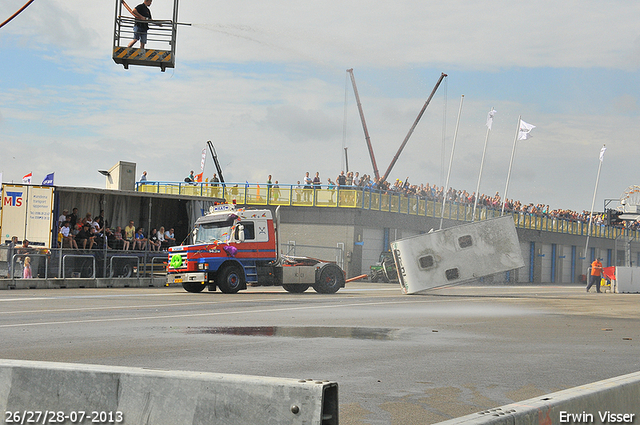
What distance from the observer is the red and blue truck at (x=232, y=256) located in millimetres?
24312

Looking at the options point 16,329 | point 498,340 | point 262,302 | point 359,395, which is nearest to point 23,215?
point 262,302

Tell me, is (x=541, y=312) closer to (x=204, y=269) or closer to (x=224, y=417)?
(x=204, y=269)

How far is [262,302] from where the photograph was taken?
67.6ft

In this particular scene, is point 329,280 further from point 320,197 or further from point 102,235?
point 320,197

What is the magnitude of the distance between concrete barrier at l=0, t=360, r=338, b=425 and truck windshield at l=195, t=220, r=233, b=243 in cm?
2044

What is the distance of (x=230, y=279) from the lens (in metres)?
24.6

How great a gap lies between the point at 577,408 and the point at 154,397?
2.35m

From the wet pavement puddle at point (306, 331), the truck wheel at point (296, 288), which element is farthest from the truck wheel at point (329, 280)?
the wet pavement puddle at point (306, 331)

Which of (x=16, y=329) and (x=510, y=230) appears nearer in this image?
Result: (x=16, y=329)

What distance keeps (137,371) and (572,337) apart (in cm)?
1020

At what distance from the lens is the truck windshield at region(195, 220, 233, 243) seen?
24572 millimetres

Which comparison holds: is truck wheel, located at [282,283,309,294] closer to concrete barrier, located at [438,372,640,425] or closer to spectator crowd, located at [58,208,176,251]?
spectator crowd, located at [58,208,176,251]

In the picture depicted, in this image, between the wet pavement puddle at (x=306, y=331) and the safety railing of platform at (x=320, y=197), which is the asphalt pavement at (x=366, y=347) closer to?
the wet pavement puddle at (x=306, y=331)

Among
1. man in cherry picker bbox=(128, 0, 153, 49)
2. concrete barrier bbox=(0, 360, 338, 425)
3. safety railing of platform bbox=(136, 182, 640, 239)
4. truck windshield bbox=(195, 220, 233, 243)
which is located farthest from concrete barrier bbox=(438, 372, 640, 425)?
safety railing of platform bbox=(136, 182, 640, 239)
